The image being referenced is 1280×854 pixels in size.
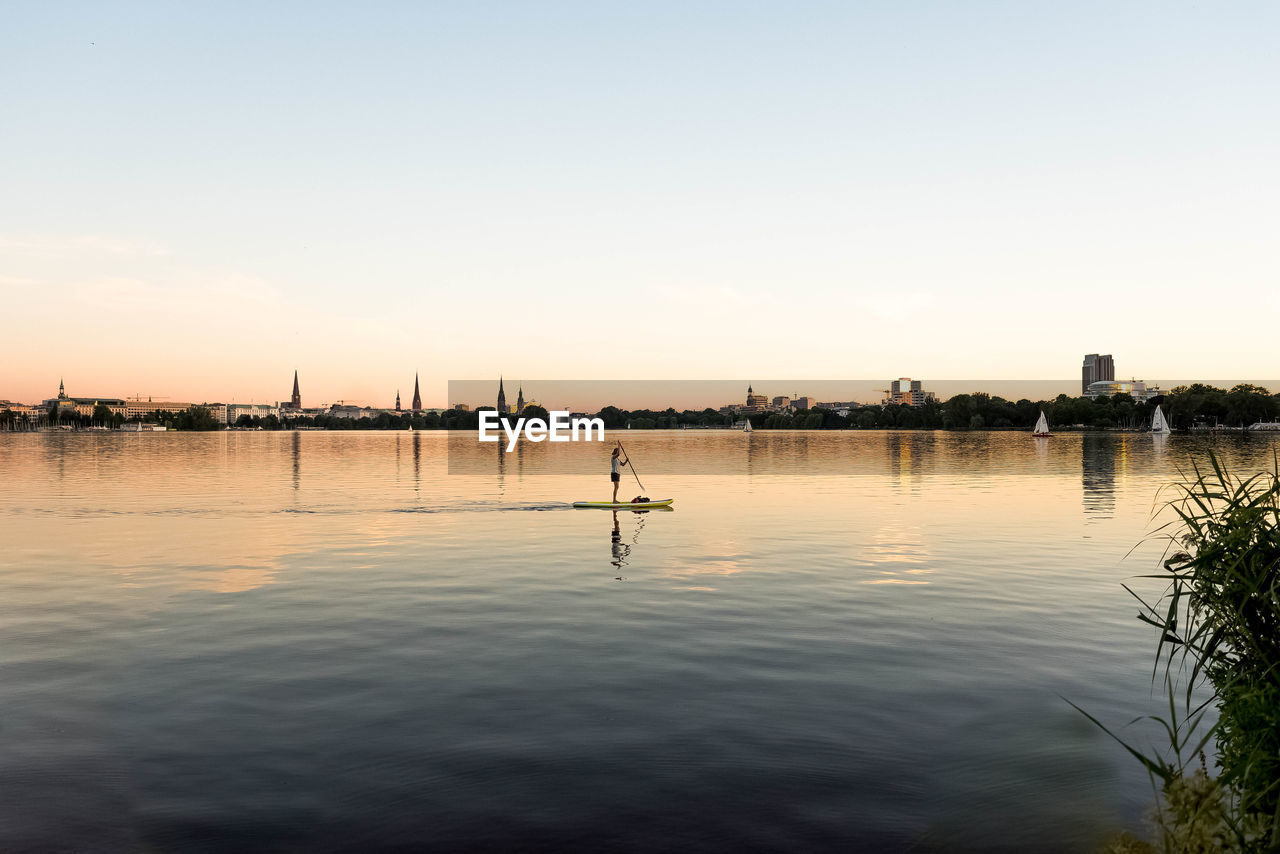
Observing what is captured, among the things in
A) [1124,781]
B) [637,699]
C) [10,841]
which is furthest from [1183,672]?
[10,841]

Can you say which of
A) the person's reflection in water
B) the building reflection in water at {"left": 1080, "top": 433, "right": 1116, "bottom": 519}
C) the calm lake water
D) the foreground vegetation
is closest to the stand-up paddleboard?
the person's reflection in water

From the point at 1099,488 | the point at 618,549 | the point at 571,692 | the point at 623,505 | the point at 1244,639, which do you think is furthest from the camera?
the point at 1099,488

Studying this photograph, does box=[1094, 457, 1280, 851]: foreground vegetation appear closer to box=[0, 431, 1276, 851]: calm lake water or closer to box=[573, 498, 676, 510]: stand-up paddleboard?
box=[0, 431, 1276, 851]: calm lake water

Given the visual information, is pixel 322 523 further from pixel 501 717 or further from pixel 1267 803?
pixel 1267 803

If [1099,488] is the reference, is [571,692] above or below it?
above

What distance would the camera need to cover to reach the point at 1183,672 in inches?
634

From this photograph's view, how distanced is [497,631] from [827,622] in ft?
24.4

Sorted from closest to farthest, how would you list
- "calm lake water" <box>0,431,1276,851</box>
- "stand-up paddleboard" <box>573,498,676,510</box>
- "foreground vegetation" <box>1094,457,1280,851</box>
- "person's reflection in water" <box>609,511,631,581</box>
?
"foreground vegetation" <box>1094,457,1280,851</box>
"calm lake water" <box>0,431,1276,851</box>
"person's reflection in water" <box>609,511,631,581</box>
"stand-up paddleboard" <box>573,498,676,510</box>

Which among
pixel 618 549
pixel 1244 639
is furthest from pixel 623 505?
pixel 1244 639

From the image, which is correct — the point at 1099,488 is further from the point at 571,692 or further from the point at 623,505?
the point at 571,692

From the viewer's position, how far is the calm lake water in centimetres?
1022

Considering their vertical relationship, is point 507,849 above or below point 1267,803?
below

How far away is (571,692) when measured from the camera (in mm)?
14820

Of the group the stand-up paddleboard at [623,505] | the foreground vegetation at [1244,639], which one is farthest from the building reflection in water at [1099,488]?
the foreground vegetation at [1244,639]
